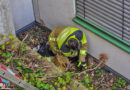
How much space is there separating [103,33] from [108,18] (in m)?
0.41

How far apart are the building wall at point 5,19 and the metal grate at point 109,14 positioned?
6.03 ft

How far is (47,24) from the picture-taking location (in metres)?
8.62

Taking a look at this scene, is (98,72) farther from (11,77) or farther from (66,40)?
(11,77)

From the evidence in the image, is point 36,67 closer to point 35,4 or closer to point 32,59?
point 32,59

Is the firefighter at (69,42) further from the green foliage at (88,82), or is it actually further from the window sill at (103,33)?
the green foliage at (88,82)

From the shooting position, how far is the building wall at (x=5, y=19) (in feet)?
20.2

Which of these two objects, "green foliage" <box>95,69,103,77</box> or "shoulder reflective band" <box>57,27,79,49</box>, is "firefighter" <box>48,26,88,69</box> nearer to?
"shoulder reflective band" <box>57,27,79,49</box>

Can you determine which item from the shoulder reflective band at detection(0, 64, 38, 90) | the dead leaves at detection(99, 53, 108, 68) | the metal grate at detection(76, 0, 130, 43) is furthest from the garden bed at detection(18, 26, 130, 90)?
the shoulder reflective band at detection(0, 64, 38, 90)

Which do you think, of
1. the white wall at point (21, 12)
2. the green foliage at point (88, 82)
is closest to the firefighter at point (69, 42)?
the green foliage at point (88, 82)

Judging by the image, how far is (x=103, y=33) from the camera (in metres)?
7.02

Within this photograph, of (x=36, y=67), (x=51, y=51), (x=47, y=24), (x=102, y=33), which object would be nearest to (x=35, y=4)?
(x=47, y=24)

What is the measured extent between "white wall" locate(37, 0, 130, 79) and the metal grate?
1.02ft

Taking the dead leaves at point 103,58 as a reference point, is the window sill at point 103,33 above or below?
above

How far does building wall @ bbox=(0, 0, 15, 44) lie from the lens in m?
6.15
